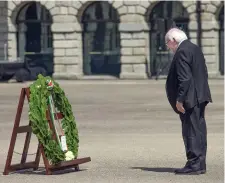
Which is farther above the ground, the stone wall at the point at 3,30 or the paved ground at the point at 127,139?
the stone wall at the point at 3,30

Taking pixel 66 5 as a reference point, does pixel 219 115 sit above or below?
below

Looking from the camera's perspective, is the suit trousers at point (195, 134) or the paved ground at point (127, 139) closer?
the suit trousers at point (195, 134)

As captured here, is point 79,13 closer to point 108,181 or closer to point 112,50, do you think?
point 112,50

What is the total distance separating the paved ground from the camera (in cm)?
1292

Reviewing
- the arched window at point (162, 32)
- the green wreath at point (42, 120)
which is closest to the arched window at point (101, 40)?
the arched window at point (162, 32)

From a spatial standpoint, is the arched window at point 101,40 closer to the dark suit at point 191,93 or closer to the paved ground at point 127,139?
the paved ground at point 127,139

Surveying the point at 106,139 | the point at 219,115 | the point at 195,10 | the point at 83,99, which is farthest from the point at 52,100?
the point at 195,10

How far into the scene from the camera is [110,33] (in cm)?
4750

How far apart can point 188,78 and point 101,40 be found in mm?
34926

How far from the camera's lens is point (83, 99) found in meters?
30.5

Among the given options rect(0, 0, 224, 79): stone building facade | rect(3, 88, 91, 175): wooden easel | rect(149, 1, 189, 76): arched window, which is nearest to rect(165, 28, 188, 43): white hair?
rect(3, 88, 91, 175): wooden easel

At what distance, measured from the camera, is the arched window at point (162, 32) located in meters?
45.8

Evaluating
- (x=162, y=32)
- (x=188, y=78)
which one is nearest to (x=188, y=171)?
(x=188, y=78)

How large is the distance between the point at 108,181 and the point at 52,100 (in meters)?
1.44
